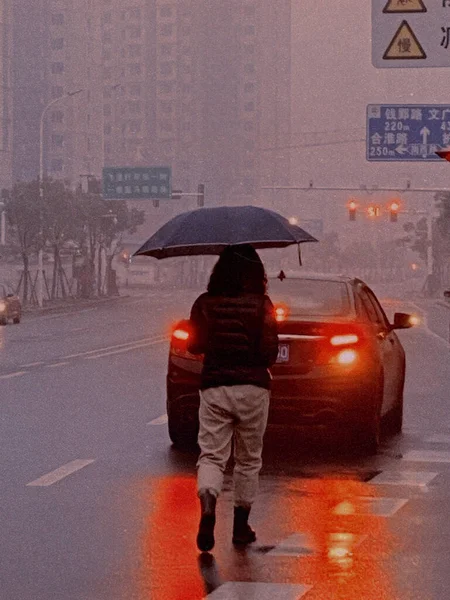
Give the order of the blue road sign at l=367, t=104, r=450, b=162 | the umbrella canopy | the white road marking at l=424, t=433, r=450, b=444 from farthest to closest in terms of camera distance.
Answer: the blue road sign at l=367, t=104, r=450, b=162 < the white road marking at l=424, t=433, r=450, b=444 < the umbrella canopy

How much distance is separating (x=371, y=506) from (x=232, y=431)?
188 cm

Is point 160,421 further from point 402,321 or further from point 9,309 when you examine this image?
point 9,309

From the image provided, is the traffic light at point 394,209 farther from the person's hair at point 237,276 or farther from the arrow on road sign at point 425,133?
the person's hair at point 237,276

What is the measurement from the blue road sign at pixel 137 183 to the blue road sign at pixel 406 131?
3558cm

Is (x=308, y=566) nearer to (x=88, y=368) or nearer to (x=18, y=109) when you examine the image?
(x=88, y=368)

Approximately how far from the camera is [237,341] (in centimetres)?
862

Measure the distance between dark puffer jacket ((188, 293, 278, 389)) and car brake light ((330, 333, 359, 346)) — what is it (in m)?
4.30

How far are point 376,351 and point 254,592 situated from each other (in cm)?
615

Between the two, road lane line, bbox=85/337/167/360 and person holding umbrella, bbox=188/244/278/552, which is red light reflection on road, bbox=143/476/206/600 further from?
road lane line, bbox=85/337/167/360

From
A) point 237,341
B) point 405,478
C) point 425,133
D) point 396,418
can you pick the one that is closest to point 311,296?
point 396,418

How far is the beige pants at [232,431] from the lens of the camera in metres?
8.59

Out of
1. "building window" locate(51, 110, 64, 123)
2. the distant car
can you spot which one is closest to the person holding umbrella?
the distant car

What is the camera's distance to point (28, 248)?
77.8 meters

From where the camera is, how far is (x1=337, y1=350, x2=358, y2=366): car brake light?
12977 mm
